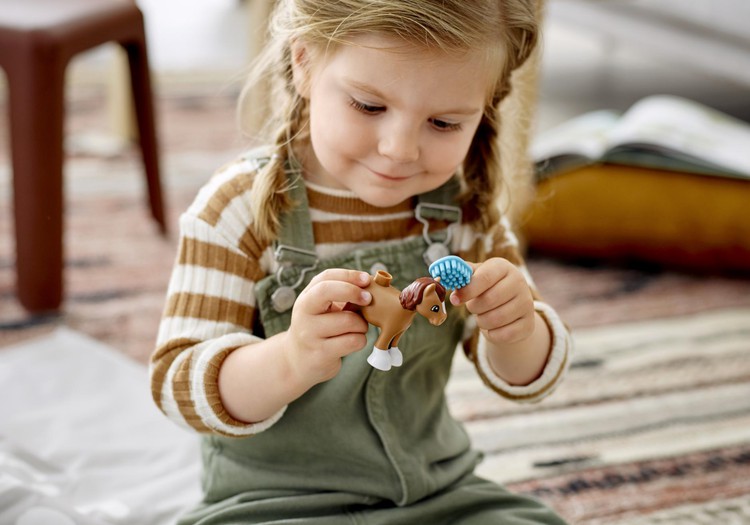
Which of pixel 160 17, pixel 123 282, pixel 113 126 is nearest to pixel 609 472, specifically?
pixel 123 282

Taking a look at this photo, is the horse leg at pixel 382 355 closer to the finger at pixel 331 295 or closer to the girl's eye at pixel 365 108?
the finger at pixel 331 295

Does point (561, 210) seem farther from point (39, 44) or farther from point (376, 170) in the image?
point (376, 170)

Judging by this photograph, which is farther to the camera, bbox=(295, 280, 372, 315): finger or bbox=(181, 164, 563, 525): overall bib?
bbox=(181, 164, 563, 525): overall bib

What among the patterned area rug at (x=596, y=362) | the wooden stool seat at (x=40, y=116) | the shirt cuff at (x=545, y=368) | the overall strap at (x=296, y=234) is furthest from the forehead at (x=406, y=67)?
the wooden stool seat at (x=40, y=116)

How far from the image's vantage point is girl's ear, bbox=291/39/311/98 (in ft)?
2.43

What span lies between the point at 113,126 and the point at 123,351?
910 mm

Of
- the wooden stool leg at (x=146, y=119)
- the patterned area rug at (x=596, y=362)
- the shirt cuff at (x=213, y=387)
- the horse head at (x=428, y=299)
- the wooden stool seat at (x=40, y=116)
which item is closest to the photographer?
the horse head at (x=428, y=299)

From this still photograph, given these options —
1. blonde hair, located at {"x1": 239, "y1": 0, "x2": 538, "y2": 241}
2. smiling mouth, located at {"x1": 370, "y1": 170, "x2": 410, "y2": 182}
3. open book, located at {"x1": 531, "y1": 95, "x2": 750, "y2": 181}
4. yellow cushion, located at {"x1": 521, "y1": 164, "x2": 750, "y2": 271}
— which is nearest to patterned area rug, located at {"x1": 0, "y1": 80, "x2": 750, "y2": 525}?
yellow cushion, located at {"x1": 521, "y1": 164, "x2": 750, "y2": 271}

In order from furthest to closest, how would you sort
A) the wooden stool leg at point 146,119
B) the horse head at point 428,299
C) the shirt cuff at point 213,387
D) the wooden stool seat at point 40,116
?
the wooden stool leg at point 146,119 → the wooden stool seat at point 40,116 → the shirt cuff at point 213,387 → the horse head at point 428,299

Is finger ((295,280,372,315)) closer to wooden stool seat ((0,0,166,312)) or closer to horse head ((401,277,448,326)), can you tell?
horse head ((401,277,448,326))

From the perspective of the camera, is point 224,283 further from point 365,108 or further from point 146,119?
point 146,119

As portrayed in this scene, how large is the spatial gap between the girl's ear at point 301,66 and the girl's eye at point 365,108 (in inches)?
2.4

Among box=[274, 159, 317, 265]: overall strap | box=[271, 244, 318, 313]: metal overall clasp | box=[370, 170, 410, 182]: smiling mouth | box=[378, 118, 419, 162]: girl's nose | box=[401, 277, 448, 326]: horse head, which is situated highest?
box=[378, 118, 419, 162]: girl's nose

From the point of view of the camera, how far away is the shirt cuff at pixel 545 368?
2.66 feet
